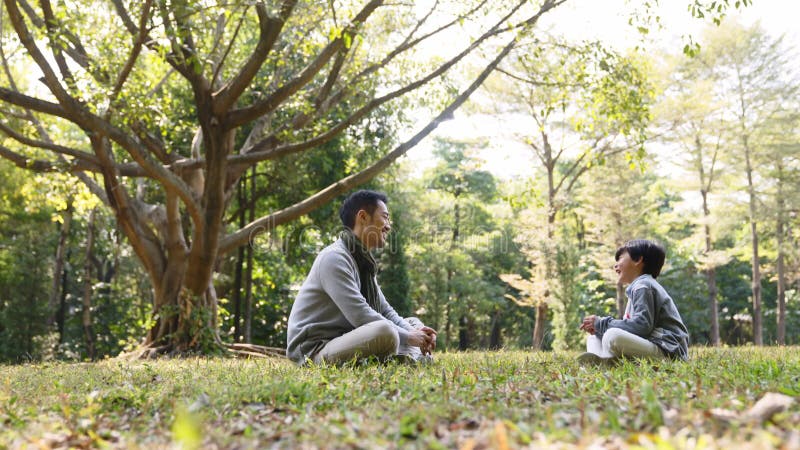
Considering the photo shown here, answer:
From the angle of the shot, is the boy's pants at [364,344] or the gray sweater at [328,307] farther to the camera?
the gray sweater at [328,307]

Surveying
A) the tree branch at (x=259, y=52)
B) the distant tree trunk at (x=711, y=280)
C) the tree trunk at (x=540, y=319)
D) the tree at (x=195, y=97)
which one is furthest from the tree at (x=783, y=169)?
the tree branch at (x=259, y=52)

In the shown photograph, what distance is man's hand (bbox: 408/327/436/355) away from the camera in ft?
19.4

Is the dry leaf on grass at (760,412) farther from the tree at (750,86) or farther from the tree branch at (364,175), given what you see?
the tree at (750,86)

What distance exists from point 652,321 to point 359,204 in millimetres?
2969

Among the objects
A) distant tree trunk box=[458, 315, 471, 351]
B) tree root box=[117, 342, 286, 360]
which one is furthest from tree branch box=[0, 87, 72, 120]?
distant tree trunk box=[458, 315, 471, 351]

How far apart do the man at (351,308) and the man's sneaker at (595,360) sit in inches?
54.3

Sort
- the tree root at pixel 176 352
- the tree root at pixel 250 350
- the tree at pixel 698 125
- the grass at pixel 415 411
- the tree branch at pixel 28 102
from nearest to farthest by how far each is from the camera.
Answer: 1. the grass at pixel 415 411
2. the tree branch at pixel 28 102
3. the tree root at pixel 176 352
4. the tree root at pixel 250 350
5. the tree at pixel 698 125

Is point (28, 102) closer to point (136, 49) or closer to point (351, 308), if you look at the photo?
point (136, 49)

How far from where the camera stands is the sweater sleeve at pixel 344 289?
586 centimetres

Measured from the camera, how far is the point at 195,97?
10.4 metres

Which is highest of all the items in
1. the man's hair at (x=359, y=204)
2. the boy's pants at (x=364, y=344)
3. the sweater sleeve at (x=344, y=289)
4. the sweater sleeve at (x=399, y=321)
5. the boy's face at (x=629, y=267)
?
the man's hair at (x=359, y=204)

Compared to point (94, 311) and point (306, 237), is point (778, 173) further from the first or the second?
point (94, 311)

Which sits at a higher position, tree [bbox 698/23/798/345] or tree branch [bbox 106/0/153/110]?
tree [bbox 698/23/798/345]

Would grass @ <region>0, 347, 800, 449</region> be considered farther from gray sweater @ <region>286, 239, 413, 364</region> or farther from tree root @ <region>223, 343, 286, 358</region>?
tree root @ <region>223, 343, 286, 358</region>
